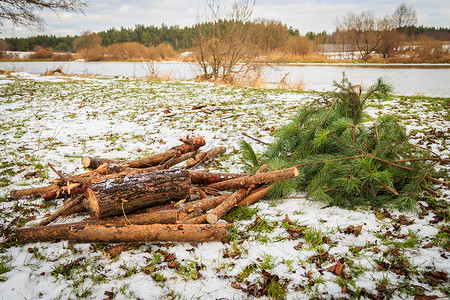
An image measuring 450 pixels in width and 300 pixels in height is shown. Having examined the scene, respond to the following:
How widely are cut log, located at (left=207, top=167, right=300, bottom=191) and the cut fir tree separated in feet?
0.68

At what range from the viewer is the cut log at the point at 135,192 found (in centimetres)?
246

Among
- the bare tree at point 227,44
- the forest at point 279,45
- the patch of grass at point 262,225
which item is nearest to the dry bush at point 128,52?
the forest at point 279,45

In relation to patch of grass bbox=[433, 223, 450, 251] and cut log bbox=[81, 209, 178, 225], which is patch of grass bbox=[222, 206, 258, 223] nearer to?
cut log bbox=[81, 209, 178, 225]

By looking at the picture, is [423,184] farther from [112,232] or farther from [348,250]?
[112,232]

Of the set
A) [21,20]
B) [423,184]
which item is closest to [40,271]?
[423,184]

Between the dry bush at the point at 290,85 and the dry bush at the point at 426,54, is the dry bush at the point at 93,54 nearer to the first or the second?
the dry bush at the point at 290,85

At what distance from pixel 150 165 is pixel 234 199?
1.40 m

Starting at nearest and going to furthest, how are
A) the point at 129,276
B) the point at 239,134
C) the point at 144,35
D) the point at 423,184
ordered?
the point at 129,276 → the point at 423,184 → the point at 239,134 → the point at 144,35

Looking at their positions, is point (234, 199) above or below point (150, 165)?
below

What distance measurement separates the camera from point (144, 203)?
2.65 meters

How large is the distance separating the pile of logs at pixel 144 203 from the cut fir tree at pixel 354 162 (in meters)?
0.48

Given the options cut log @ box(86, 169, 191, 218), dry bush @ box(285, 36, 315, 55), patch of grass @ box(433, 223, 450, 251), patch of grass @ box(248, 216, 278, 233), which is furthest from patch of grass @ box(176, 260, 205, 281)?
dry bush @ box(285, 36, 315, 55)

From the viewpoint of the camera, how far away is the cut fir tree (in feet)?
8.88

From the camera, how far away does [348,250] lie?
7.14 feet
